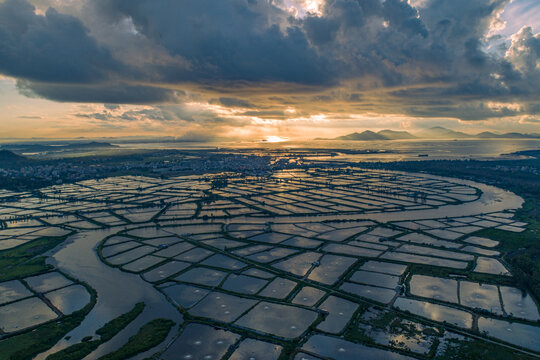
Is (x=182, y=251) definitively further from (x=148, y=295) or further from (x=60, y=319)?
(x=60, y=319)

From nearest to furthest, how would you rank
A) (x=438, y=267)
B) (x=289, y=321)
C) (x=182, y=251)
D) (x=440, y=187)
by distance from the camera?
(x=289, y=321) < (x=438, y=267) < (x=182, y=251) < (x=440, y=187)

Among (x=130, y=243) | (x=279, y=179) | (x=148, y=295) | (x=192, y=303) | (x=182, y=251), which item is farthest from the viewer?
(x=279, y=179)

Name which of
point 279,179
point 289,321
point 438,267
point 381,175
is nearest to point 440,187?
point 381,175

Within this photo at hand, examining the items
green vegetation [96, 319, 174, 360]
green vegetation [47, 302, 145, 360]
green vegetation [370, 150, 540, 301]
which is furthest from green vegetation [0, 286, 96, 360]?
green vegetation [370, 150, 540, 301]

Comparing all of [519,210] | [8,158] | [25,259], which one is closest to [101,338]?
[25,259]

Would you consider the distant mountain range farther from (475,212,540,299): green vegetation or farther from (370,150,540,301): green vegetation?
(475,212,540,299): green vegetation

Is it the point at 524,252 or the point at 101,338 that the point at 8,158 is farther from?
the point at 524,252

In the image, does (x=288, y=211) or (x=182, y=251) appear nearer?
(x=182, y=251)
